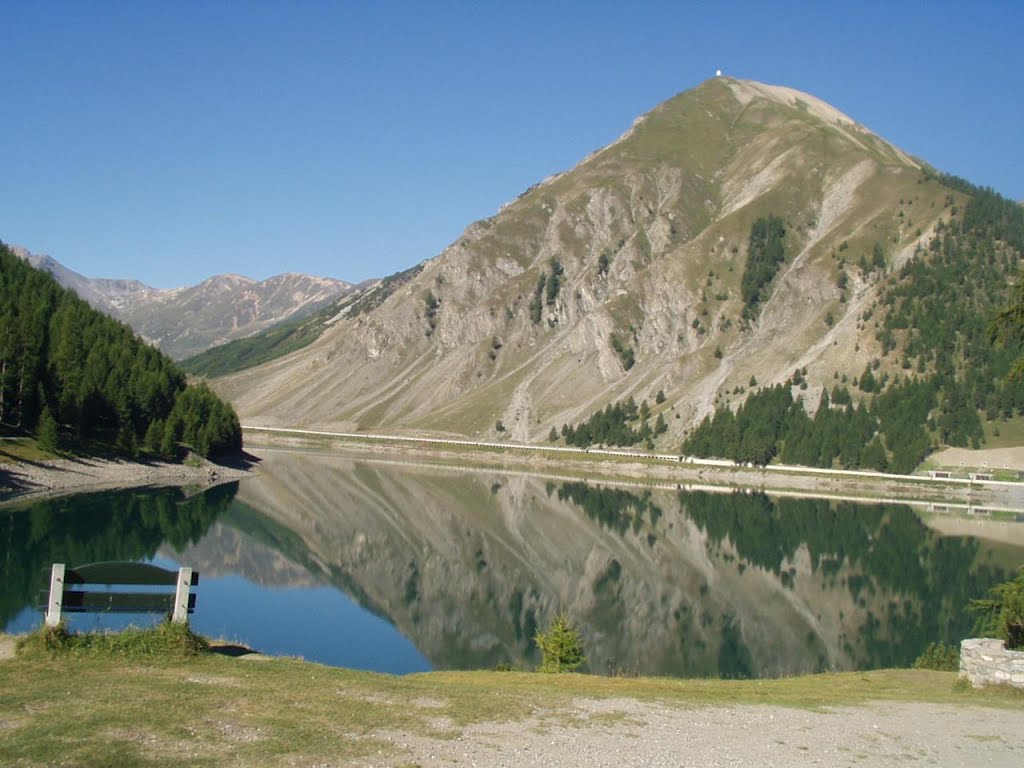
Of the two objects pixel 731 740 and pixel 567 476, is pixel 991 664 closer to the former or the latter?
pixel 731 740

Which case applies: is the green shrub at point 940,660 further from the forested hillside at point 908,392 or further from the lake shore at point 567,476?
the forested hillside at point 908,392

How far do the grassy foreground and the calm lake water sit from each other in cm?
571

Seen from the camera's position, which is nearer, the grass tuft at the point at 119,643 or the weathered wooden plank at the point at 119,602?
the grass tuft at the point at 119,643

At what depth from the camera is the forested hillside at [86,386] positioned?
90062 millimetres

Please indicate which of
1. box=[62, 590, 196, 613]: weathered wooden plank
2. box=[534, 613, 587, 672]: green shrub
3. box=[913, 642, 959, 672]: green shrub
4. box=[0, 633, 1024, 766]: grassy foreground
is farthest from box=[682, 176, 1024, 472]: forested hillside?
box=[62, 590, 196, 613]: weathered wooden plank

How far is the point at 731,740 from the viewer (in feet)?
53.7

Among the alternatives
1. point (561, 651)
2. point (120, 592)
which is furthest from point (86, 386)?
point (120, 592)

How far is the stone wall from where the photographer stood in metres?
22.1

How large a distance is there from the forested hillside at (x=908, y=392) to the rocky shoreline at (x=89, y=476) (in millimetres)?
91769

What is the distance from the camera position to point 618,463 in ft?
569

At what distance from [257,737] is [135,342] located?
125607mm

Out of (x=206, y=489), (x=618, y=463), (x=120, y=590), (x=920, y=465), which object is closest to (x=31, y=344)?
(x=206, y=489)

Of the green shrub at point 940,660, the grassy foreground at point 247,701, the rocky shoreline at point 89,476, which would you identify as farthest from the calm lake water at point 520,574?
the green shrub at point 940,660

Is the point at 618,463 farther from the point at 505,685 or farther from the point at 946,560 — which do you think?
the point at 505,685
